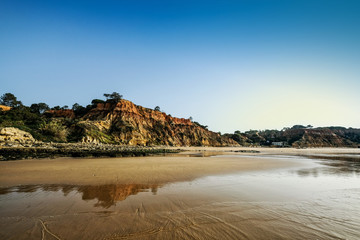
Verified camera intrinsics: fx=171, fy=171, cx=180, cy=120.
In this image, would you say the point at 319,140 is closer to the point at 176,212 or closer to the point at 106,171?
the point at 106,171

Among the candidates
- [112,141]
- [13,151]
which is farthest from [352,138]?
[13,151]

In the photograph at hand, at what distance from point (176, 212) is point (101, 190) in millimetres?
3148

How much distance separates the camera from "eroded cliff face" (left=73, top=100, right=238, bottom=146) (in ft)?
123

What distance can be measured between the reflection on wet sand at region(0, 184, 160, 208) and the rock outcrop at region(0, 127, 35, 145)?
1845 centimetres

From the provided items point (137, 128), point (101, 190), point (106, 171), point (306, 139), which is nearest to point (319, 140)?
point (306, 139)

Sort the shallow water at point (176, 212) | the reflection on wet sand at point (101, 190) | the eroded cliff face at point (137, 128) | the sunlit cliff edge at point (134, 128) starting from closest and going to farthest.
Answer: the shallow water at point (176, 212) → the reflection on wet sand at point (101, 190) → the sunlit cliff edge at point (134, 128) → the eroded cliff face at point (137, 128)

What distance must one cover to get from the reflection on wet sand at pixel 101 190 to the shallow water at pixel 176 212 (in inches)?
1.1

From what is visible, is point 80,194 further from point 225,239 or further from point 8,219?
point 225,239

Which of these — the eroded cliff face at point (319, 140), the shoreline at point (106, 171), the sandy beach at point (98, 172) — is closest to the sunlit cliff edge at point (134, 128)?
the shoreline at point (106, 171)

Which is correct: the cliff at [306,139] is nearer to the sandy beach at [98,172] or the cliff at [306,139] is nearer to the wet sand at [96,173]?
the sandy beach at [98,172]

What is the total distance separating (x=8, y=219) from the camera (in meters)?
3.49

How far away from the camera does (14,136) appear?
20.9m

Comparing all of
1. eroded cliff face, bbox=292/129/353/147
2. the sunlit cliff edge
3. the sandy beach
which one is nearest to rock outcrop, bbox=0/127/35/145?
the sunlit cliff edge

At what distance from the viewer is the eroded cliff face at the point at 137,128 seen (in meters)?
37.3
